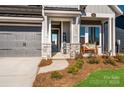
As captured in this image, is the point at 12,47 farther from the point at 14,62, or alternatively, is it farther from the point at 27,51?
the point at 14,62

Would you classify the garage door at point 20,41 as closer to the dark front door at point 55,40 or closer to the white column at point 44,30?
the white column at point 44,30

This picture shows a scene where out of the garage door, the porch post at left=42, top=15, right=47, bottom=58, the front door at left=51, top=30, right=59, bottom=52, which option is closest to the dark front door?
the front door at left=51, top=30, right=59, bottom=52

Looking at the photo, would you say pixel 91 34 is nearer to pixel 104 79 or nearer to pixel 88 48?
pixel 88 48

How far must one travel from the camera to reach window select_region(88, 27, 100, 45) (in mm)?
22891

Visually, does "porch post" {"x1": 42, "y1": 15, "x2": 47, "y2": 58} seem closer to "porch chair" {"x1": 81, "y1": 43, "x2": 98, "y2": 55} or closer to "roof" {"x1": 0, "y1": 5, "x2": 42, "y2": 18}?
"roof" {"x1": 0, "y1": 5, "x2": 42, "y2": 18}

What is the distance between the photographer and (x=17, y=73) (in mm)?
14297

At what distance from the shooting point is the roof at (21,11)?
19.7m

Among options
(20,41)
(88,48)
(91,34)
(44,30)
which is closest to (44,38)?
(44,30)

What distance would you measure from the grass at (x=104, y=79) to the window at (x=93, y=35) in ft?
28.1

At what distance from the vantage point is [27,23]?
66.5ft

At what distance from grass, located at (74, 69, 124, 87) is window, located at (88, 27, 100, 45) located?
28.1ft

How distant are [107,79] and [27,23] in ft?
31.4

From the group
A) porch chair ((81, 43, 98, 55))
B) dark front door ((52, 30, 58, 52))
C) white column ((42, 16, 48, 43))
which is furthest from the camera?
dark front door ((52, 30, 58, 52))
